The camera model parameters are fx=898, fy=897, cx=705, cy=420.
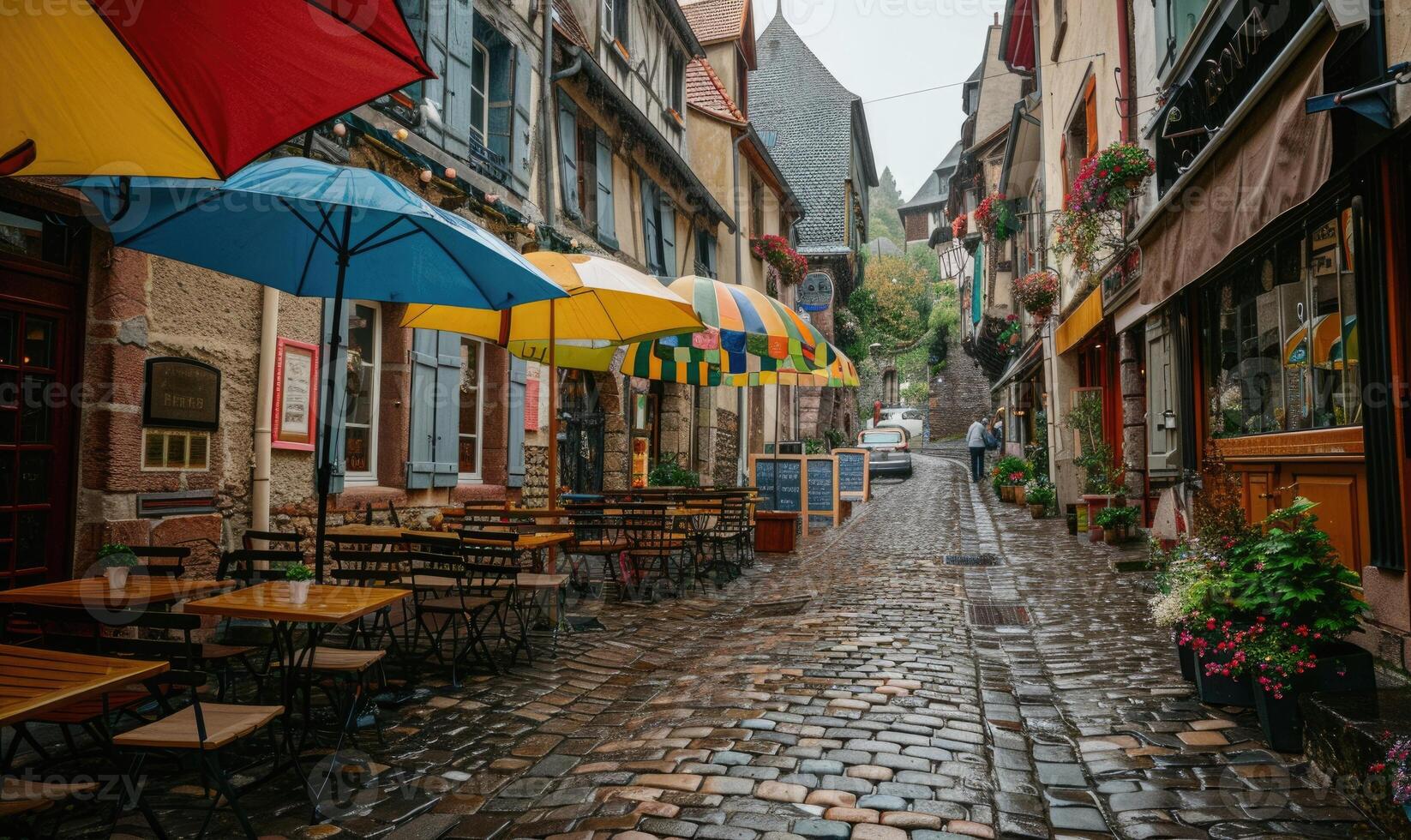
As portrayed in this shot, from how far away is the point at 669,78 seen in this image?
54.8ft

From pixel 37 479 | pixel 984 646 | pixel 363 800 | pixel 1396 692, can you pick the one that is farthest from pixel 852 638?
pixel 37 479

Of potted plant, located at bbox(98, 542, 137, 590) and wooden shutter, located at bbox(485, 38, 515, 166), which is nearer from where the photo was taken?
potted plant, located at bbox(98, 542, 137, 590)

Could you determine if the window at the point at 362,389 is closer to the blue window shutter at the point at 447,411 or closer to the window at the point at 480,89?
the blue window shutter at the point at 447,411

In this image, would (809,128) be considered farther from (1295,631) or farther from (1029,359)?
(1295,631)

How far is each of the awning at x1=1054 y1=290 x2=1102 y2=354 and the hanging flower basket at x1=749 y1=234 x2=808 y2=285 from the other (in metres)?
8.80

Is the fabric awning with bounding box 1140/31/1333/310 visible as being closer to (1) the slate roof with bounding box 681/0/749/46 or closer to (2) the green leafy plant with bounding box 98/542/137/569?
(2) the green leafy plant with bounding box 98/542/137/569

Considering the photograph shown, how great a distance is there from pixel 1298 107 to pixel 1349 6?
0.47 metres

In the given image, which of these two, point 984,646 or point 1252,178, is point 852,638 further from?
point 1252,178

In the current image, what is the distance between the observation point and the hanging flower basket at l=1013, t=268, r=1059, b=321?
48.9 feet

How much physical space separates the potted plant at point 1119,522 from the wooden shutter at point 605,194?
7480 millimetres

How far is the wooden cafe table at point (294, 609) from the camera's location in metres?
3.36

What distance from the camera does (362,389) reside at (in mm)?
8000

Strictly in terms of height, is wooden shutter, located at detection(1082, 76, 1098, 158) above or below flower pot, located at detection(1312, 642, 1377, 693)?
above

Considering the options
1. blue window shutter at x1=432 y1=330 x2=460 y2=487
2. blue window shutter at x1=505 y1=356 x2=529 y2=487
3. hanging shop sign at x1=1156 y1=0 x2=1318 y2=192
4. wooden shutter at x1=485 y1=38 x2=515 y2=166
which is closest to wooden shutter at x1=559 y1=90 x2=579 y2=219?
wooden shutter at x1=485 y1=38 x2=515 y2=166
